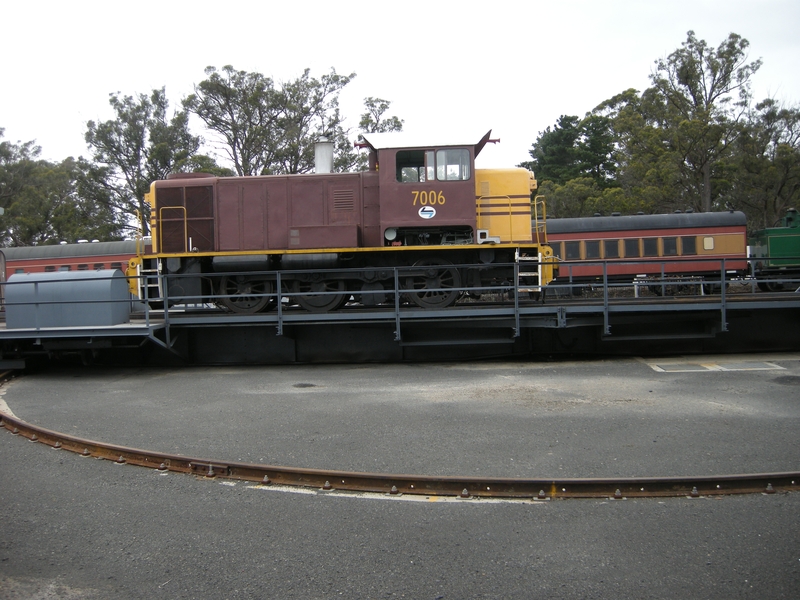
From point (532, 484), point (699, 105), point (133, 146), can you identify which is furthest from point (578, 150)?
point (532, 484)

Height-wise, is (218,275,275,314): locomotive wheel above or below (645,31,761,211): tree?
below

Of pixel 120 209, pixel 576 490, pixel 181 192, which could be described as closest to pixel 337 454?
pixel 576 490

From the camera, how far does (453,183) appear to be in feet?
38.9

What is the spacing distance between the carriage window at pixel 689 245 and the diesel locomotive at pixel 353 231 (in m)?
13.6

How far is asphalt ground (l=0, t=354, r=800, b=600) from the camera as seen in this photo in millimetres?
3992

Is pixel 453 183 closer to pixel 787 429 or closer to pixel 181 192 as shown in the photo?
pixel 181 192

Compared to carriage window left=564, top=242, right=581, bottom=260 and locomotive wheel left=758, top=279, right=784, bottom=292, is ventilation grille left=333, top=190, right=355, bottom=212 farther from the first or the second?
locomotive wheel left=758, top=279, right=784, bottom=292

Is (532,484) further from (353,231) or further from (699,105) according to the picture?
(699,105)

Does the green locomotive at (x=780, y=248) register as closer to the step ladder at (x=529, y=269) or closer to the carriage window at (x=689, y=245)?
the carriage window at (x=689, y=245)

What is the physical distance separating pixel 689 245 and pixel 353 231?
1682 centimetres

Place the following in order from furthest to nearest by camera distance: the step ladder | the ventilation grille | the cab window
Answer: the ventilation grille
the cab window
the step ladder

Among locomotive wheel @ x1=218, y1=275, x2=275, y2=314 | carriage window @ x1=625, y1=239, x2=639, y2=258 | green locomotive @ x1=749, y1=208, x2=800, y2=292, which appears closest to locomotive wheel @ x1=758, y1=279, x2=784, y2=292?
green locomotive @ x1=749, y1=208, x2=800, y2=292

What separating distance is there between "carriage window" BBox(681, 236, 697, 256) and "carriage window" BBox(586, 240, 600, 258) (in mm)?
3232

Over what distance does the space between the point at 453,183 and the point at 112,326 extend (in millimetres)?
6801
